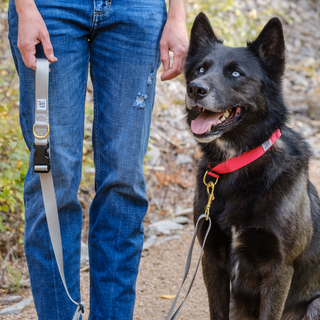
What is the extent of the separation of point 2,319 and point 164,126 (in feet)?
11.5

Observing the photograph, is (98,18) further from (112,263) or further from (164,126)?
(164,126)

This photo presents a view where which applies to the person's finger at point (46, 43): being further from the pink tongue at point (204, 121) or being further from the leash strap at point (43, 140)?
the pink tongue at point (204, 121)

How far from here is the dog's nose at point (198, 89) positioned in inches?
71.6

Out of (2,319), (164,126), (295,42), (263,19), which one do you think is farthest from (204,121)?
(295,42)

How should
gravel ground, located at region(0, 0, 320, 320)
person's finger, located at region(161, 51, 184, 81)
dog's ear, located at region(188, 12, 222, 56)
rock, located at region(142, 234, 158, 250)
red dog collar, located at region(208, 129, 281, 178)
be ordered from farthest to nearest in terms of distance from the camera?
rock, located at region(142, 234, 158, 250)
gravel ground, located at region(0, 0, 320, 320)
dog's ear, located at region(188, 12, 222, 56)
red dog collar, located at region(208, 129, 281, 178)
person's finger, located at region(161, 51, 184, 81)

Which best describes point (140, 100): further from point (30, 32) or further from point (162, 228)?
point (162, 228)

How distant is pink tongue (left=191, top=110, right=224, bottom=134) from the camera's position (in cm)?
189

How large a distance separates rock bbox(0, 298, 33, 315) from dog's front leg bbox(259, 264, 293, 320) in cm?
146

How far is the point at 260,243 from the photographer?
1.82 m

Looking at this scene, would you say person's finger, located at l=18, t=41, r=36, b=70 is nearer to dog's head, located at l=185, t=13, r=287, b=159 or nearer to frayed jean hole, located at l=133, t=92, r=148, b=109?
frayed jean hole, located at l=133, t=92, r=148, b=109

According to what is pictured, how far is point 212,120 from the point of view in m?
1.94

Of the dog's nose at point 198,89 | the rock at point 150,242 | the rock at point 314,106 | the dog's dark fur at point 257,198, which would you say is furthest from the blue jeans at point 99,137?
the rock at point 314,106

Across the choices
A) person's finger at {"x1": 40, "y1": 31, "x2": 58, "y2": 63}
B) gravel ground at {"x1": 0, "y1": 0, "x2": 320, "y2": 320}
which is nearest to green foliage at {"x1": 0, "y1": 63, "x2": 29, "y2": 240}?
gravel ground at {"x1": 0, "y1": 0, "x2": 320, "y2": 320}

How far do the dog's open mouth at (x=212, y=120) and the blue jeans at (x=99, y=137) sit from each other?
0.91 ft
